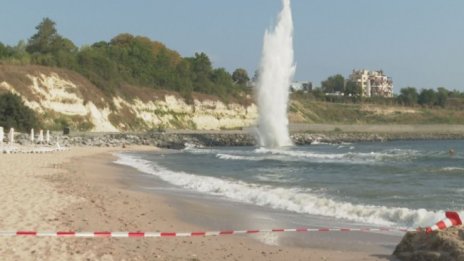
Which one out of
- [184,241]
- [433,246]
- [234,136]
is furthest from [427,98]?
[433,246]

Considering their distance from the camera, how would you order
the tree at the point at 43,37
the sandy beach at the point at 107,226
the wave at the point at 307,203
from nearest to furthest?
the sandy beach at the point at 107,226, the wave at the point at 307,203, the tree at the point at 43,37

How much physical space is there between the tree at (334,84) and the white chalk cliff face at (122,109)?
329ft

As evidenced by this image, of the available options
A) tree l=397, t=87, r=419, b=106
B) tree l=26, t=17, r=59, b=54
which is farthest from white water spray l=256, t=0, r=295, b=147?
tree l=397, t=87, r=419, b=106

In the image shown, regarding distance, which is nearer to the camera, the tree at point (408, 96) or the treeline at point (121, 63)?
the treeline at point (121, 63)

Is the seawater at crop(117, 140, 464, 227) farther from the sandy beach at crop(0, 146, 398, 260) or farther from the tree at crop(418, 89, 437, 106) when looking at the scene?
the tree at crop(418, 89, 437, 106)

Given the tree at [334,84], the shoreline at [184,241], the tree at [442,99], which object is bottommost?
the shoreline at [184,241]

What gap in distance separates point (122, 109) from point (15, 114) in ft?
82.3

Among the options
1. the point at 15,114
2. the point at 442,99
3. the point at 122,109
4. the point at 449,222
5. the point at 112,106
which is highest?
the point at 442,99

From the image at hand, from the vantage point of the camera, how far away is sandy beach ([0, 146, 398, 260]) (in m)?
7.81

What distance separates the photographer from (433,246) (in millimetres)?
7184

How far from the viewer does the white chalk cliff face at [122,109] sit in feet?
190

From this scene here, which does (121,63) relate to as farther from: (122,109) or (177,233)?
(177,233)

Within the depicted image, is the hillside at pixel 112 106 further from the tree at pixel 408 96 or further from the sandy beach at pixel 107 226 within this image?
the tree at pixel 408 96

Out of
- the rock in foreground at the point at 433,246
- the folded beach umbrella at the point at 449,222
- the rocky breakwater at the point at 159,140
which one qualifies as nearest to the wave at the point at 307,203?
the folded beach umbrella at the point at 449,222
